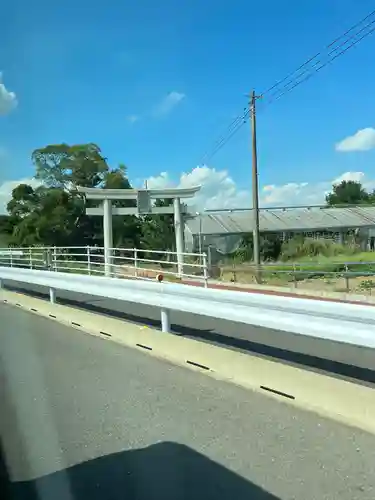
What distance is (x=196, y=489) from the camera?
3.86m

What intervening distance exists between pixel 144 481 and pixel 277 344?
4.36 meters

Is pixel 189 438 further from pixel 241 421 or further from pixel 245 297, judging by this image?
pixel 245 297

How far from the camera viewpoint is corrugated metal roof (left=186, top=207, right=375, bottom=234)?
4825cm

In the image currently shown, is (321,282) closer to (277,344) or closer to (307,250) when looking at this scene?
(277,344)

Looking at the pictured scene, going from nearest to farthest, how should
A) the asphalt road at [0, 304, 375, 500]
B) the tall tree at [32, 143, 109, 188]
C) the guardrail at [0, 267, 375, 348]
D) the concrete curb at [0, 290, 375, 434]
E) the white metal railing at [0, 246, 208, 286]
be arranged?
1. the asphalt road at [0, 304, 375, 500]
2. the concrete curb at [0, 290, 375, 434]
3. the guardrail at [0, 267, 375, 348]
4. the white metal railing at [0, 246, 208, 286]
5. the tall tree at [32, 143, 109, 188]

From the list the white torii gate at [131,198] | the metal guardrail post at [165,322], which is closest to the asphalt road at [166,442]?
the metal guardrail post at [165,322]

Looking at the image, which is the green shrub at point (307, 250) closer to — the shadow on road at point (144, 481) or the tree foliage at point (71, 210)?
the tree foliage at point (71, 210)

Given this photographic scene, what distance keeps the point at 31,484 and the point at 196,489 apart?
116 centimetres

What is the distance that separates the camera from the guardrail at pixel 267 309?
5406 millimetres

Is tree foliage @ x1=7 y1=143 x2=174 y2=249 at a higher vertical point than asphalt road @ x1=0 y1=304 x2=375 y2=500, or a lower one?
higher

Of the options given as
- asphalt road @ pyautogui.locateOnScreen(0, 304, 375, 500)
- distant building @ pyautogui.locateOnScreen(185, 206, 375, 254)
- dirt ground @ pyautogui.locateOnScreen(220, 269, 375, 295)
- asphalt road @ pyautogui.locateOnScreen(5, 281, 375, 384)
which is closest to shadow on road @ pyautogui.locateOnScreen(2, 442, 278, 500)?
asphalt road @ pyautogui.locateOnScreen(0, 304, 375, 500)

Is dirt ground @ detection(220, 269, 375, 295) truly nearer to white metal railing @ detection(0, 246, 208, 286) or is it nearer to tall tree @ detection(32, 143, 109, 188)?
white metal railing @ detection(0, 246, 208, 286)

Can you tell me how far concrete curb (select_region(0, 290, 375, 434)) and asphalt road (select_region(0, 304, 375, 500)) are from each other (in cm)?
15

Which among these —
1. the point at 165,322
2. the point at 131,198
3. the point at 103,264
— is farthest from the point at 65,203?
the point at 165,322
